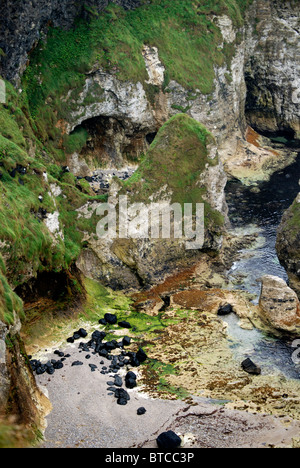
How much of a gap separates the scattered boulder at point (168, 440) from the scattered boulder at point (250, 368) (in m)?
7.31

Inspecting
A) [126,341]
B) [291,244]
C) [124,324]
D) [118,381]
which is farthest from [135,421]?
[291,244]

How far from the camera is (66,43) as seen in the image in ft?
141

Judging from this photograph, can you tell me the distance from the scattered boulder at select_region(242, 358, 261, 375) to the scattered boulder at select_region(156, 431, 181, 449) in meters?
7.31

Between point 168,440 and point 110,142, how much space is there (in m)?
34.7

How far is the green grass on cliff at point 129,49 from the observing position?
40.5 m

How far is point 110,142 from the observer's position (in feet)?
151

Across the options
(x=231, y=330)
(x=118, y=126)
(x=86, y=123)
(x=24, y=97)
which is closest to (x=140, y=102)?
(x=118, y=126)

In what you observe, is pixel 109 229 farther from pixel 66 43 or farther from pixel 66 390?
pixel 66 43

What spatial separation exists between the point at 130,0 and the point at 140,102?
11.5m

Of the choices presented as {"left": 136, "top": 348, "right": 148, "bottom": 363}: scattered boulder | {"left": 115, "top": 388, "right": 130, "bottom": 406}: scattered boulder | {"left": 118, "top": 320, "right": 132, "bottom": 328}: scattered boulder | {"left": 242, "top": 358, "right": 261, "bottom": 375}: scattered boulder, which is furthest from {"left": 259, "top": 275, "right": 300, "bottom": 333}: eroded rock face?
{"left": 115, "top": 388, "right": 130, "bottom": 406}: scattered boulder

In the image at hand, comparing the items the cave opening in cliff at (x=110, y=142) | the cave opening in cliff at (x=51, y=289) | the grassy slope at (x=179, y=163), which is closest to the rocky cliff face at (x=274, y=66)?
the cave opening in cliff at (x=110, y=142)

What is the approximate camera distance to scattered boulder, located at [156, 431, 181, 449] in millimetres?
15469

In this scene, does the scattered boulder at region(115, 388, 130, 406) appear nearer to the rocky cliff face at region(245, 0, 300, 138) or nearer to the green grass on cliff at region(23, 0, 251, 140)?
the green grass on cliff at region(23, 0, 251, 140)

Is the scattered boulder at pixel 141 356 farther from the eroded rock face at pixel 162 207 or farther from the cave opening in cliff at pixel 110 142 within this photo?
the cave opening in cliff at pixel 110 142
